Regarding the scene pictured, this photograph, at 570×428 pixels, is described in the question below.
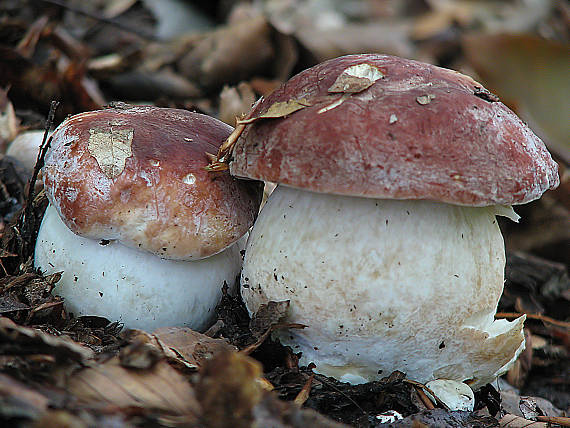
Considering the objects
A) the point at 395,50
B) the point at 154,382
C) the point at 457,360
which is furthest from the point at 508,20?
the point at 154,382

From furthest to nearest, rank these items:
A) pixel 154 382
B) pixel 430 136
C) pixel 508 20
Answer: pixel 508 20 < pixel 430 136 < pixel 154 382

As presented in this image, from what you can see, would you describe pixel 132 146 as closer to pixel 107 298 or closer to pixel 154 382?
pixel 107 298

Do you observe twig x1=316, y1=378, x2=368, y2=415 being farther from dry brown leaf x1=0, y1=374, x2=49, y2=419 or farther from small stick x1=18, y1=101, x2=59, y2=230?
small stick x1=18, y1=101, x2=59, y2=230

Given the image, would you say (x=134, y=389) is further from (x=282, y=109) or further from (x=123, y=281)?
(x=282, y=109)

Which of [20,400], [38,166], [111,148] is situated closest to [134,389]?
[20,400]

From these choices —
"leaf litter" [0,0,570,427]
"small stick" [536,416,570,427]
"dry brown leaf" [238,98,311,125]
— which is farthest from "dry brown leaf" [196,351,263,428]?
"small stick" [536,416,570,427]

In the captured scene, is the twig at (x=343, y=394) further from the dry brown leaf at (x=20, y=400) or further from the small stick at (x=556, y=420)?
the dry brown leaf at (x=20, y=400)
